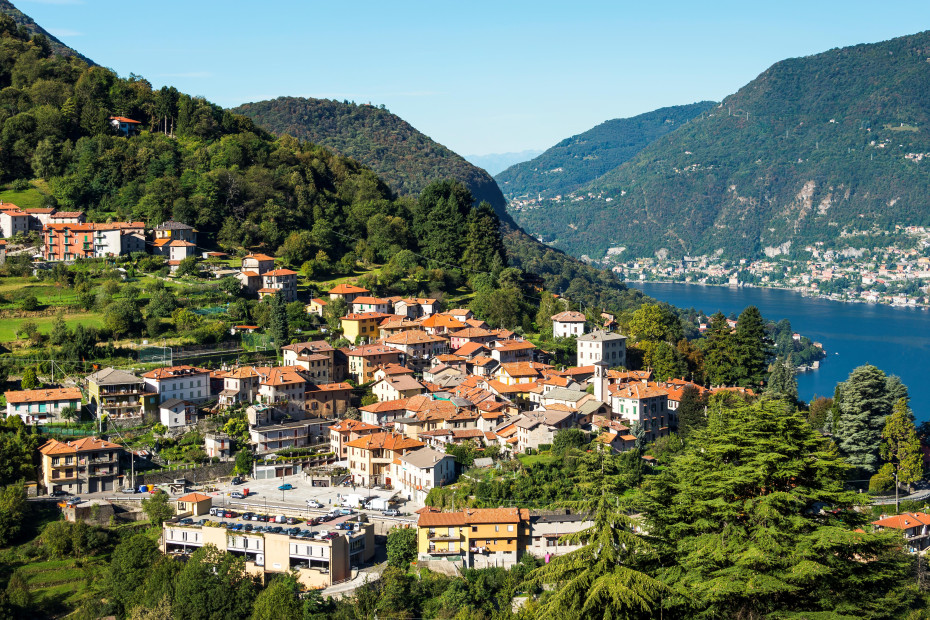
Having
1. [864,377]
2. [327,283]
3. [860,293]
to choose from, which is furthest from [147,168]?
[860,293]

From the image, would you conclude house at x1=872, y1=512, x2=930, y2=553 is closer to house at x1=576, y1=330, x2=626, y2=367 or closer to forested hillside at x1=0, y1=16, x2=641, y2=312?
house at x1=576, y1=330, x2=626, y2=367

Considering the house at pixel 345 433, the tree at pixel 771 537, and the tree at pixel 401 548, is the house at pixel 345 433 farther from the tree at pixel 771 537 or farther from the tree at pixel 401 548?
the tree at pixel 771 537

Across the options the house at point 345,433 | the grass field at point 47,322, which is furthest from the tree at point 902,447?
the grass field at point 47,322

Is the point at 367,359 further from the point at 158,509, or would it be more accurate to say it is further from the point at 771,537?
the point at 771,537

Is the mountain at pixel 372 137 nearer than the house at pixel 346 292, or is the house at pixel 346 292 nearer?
the house at pixel 346 292

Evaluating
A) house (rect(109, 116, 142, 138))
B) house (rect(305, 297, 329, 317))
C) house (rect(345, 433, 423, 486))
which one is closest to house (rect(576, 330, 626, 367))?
house (rect(345, 433, 423, 486))

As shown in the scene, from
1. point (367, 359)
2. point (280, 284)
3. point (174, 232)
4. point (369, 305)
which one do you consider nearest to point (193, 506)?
point (367, 359)

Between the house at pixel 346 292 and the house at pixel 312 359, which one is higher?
the house at pixel 346 292
